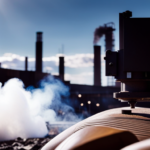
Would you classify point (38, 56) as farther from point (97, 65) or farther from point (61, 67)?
point (97, 65)

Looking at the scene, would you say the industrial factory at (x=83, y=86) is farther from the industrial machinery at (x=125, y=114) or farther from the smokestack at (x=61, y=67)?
the industrial machinery at (x=125, y=114)

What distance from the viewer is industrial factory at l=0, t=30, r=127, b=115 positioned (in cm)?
2480

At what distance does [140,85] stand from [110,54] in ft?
1.63

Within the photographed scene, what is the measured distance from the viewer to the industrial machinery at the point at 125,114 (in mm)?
1407

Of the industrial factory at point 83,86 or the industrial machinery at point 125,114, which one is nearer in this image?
the industrial machinery at point 125,114

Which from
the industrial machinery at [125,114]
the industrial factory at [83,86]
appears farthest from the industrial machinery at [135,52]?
the industrial factory at [83,86]

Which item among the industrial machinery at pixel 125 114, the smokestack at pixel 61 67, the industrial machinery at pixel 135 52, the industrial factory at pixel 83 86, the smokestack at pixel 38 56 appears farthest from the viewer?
the smokestack at pixel 61 67

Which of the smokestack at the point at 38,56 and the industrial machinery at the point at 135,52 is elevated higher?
the smokestack at the point at 38,56

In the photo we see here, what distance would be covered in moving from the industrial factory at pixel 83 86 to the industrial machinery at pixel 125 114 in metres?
20.4

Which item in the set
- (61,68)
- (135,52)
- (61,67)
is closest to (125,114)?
(135,52)

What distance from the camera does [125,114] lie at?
2.10 metres

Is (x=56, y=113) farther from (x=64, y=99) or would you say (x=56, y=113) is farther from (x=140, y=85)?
(x=140, y=85)

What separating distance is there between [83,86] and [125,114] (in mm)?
27286

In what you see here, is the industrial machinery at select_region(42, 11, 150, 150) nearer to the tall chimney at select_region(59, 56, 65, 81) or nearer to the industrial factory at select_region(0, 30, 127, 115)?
the industrial factory at select_region(0, 30, 127, 115)
